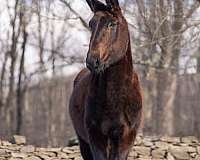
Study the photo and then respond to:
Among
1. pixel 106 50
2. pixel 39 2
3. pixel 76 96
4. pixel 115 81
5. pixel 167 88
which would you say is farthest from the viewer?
pixel 167 88

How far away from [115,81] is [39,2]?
7.50m

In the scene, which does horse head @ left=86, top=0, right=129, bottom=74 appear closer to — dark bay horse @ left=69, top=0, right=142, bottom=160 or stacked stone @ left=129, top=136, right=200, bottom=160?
dark bay horse @ left=69, top=0, right=142, bottom=160

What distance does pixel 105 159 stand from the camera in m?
4.82

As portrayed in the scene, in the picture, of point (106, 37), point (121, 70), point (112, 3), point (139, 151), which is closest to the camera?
point (106, 37)

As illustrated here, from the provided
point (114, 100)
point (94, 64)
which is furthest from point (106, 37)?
point (114, 100)

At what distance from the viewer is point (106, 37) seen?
432cm

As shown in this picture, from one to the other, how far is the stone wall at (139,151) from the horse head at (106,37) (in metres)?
5.24

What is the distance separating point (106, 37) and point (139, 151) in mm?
5548

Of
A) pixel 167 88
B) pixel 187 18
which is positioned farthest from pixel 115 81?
pixel 167 88

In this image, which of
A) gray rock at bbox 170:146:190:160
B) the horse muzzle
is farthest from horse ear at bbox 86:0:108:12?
gray rock at bbox 170:146:190:160

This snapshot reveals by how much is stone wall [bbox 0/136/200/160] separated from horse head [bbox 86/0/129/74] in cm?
524

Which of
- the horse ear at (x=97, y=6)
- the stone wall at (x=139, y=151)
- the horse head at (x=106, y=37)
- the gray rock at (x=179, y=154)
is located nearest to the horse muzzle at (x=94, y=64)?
the horse head at (x=106, y=37)

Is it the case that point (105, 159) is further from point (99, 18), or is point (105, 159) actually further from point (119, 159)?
point (99, 18)

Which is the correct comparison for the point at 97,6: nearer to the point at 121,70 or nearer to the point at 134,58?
the point at 121,70
